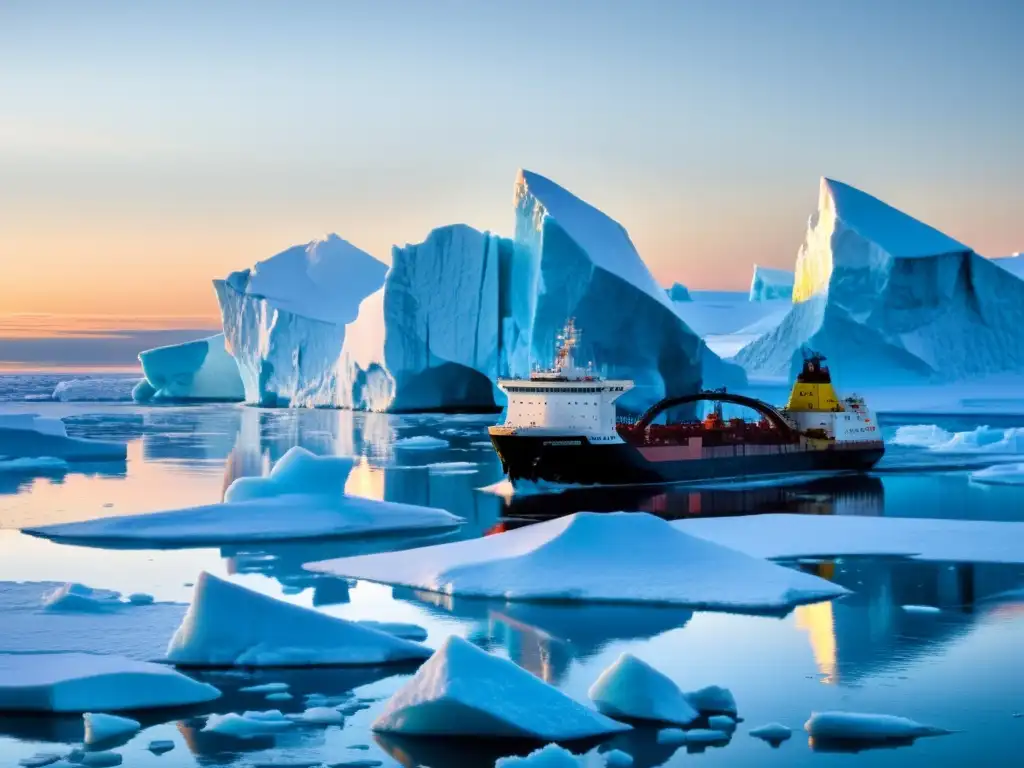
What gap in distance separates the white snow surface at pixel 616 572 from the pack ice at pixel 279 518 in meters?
2.62

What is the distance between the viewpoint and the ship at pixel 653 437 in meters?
20.5

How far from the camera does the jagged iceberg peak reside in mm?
44312

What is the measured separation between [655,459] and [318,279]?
2651cm

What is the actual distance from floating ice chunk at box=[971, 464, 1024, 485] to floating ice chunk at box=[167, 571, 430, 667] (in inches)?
581

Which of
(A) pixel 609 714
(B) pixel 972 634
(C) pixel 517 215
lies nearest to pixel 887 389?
(C) pixel 517 215

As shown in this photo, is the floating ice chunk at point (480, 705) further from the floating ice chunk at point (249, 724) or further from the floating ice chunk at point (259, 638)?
the floating ice chunk at point (259, 638)

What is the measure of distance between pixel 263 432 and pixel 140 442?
3.89 meters

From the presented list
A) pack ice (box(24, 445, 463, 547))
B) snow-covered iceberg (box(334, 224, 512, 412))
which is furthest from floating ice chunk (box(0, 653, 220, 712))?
snow-covered iceberg (box(334, 224, 512, 412))

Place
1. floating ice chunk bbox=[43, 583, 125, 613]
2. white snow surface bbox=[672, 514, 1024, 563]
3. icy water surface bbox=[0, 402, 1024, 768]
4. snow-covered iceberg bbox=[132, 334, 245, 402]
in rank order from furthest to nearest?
snow-covered iceberg bbox=[132, 334, 245, 402]
white snow surface bbox=[672, 514, 1024, 563]
floating ice chunk bbox=[43, 583, 125, 613]
icy water surface bbox=[0, 402, 1024, 768]

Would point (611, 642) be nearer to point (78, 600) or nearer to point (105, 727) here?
point (105, 727)

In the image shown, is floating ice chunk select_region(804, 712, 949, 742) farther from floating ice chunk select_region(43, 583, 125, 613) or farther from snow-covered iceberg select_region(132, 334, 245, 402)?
snow-covered iceberg select_region(132, 334, 245, 402)

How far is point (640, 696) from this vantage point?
6.71 m

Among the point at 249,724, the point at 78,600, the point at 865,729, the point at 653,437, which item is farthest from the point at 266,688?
the point at 653,437

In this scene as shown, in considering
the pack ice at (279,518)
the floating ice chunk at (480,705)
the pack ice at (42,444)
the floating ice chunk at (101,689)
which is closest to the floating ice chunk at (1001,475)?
the pack ice at (279,518)
